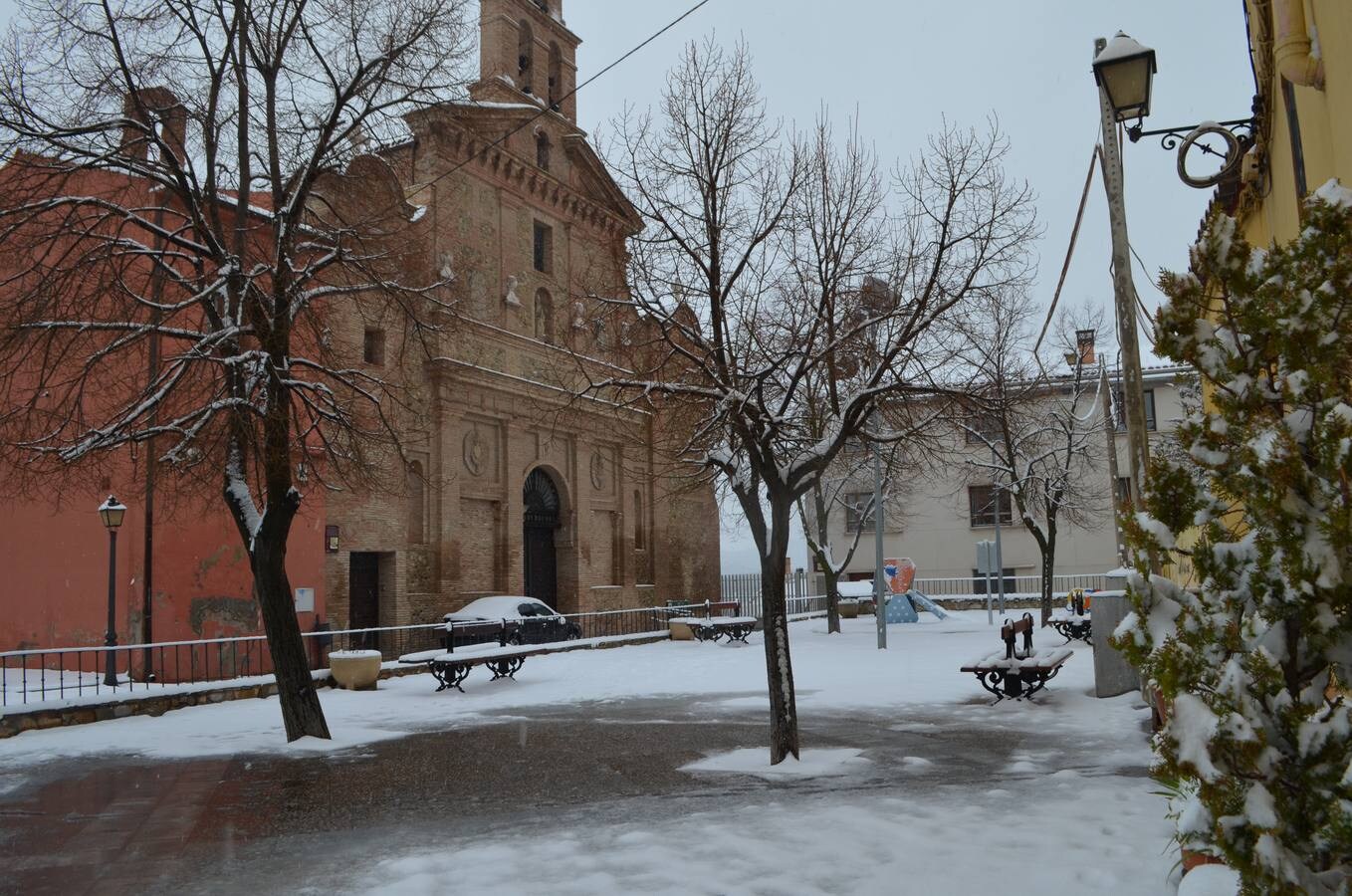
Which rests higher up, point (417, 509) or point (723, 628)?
point (417, 509)

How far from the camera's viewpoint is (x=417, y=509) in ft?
88.6

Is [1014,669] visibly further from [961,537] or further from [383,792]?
[961,537]

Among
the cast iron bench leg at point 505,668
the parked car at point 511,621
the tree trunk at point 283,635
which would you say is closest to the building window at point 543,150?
the parked car at point 511,621

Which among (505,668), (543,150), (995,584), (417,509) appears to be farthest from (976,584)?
(505,668)

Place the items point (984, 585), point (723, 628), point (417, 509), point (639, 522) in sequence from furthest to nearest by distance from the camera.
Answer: point (984, 585)
point (639, 522)
point (417, 509)
point (723, 628)

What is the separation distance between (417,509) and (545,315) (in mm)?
8094

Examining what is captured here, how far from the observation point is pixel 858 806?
7883mm

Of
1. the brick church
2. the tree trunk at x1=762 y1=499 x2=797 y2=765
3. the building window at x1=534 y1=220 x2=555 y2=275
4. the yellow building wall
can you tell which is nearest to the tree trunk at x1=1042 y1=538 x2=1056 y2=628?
the brick church

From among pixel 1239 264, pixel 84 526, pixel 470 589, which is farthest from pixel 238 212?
pixel 470 589

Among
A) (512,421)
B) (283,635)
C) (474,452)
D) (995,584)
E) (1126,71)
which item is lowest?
(995,584)

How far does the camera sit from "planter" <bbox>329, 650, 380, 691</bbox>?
17.6 metres

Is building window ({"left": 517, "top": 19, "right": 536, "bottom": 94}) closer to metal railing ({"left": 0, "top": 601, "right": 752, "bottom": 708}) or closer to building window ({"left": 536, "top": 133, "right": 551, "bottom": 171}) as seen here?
building window ({"left": 536, "top": 133, "right": 551, "bottom": 171})

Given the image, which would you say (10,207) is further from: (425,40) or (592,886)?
(592,886)

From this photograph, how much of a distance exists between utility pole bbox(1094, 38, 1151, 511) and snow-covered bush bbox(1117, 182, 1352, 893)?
6440 millimetres
